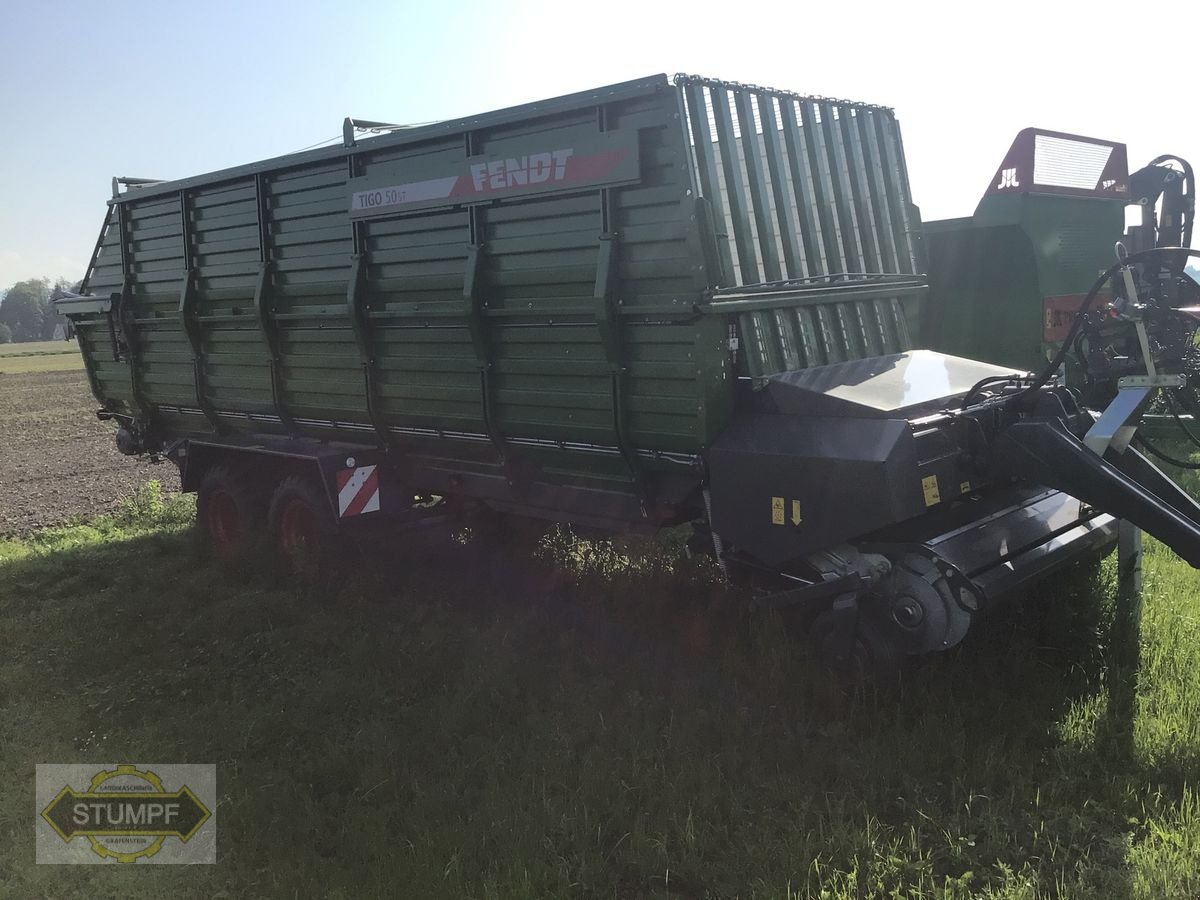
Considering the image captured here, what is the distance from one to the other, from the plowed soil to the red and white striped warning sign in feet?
15.7

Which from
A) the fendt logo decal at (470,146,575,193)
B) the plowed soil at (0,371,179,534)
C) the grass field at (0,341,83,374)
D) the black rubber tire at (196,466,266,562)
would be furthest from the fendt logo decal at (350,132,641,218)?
the grass field at (0,341,83,374)

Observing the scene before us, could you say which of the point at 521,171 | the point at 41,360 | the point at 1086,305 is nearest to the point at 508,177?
the point at 521,171

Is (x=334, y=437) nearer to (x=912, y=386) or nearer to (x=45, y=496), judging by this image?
(x=912, y=386)

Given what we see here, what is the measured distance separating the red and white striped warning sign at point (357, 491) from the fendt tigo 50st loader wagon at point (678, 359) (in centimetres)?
1

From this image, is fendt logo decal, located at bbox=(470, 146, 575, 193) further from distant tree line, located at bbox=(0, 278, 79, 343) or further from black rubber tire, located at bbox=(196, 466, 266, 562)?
distant tree line, located at bbox=(0, 278, 79, 343)

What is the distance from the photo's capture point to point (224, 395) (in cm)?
659

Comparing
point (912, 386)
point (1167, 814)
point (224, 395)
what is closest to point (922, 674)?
point (1167, 814)

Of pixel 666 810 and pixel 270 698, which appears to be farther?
pixel 270 698

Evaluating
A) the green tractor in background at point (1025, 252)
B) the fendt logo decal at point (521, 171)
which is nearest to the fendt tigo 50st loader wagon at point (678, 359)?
the fendt logo decal at point (521, 171)

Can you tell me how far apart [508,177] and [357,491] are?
221cm

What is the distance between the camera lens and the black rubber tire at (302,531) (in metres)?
5.86

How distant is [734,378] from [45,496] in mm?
9177

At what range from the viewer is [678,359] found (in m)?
4.03

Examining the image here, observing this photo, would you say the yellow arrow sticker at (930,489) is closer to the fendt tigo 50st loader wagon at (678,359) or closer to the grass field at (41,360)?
the fendt tigo 50st loader wagon at (678,359)
